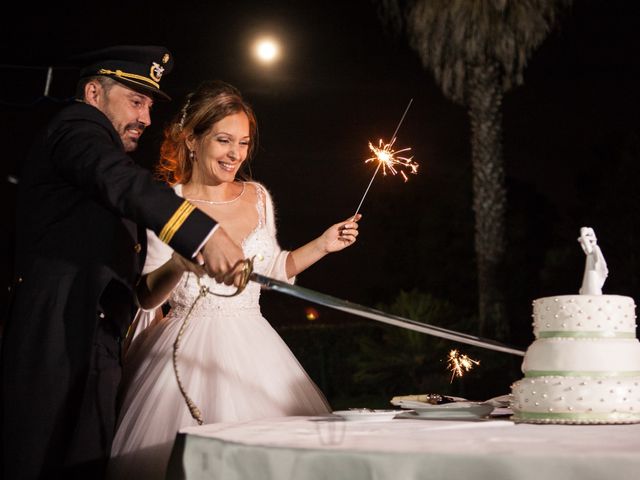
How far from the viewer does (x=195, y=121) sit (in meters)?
4.48

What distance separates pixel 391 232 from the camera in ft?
86.9

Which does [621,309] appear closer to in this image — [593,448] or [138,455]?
[593,448]

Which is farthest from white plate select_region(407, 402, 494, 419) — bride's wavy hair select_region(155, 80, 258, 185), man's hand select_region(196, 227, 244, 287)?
bride's wavy hair select_region(155, 80, 258, 185)

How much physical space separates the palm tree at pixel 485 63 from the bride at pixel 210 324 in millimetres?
10264

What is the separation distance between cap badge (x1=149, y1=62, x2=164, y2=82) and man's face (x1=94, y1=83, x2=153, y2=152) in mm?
89

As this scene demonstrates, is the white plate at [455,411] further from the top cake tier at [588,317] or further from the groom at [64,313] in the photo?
the groom at [64,313]

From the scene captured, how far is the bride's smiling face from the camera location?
4414 millimetres

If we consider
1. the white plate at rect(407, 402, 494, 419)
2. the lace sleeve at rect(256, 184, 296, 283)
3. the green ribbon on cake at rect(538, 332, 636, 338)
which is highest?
the lace sleeve at rect(256, 184, 296, 283)

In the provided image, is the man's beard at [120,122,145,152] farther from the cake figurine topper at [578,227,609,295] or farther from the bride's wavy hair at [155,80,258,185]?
the cake figurine topper at [578,227,609,295]

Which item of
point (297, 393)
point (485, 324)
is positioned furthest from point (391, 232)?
point (297, 393)

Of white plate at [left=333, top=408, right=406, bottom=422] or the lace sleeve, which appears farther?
the lace sleeve

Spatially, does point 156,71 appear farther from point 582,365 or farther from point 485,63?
point 485,63

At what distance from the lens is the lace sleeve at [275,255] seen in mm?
4562

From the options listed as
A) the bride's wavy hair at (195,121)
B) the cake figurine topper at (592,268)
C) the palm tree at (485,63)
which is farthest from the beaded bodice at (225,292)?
the palm tree at (485,63)
